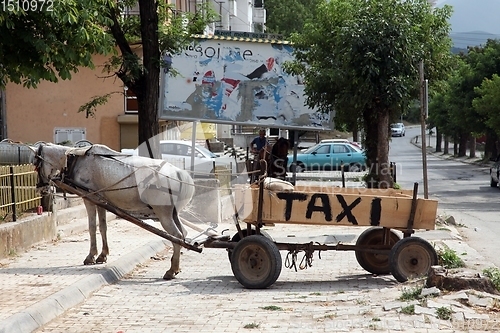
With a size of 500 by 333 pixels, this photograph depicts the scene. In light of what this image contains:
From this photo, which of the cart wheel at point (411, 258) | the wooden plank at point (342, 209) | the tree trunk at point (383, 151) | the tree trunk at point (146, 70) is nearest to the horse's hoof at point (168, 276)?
the wooden plank at point (342, 209)

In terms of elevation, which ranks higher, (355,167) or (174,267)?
(174,267)

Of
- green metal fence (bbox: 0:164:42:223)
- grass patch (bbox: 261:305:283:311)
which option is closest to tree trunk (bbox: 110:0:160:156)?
green metal fence (bbox: 0:164:42:223)

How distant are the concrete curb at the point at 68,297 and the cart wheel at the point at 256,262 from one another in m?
1.84

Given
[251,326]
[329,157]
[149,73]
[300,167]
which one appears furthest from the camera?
[329,157]

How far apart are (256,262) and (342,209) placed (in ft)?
4.37

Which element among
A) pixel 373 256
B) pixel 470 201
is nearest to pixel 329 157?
pixel 470 201

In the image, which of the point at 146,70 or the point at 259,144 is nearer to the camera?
the point at 146,70

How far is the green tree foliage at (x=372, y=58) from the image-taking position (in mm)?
21484

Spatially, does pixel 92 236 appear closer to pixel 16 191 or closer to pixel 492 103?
pixel 16 191

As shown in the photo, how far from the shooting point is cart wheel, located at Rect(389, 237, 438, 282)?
1108cm

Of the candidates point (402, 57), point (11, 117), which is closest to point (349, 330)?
point (402, 57)

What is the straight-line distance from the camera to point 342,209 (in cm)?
1119

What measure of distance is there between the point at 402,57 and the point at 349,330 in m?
14.2

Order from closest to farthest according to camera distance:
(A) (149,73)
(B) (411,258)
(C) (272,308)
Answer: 1. (C) (272,308)
2. (B) (411,258)
3. (A) (149,73)
